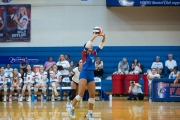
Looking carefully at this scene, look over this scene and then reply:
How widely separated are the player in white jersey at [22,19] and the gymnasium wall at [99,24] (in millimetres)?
477

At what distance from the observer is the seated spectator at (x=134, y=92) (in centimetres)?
2219

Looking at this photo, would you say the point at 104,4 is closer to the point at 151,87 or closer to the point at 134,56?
the point at 134,56

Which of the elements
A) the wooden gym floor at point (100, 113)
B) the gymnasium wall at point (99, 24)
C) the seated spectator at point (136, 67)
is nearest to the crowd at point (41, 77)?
the seated spectator at point (136, 67)

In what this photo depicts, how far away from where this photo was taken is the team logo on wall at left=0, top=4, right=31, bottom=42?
1069 inches

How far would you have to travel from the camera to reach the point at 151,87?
21.2 metres

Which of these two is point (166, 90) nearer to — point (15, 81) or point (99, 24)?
point (99, 24)

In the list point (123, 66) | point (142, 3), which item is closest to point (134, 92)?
point (123, 66)

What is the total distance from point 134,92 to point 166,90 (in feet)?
7.39

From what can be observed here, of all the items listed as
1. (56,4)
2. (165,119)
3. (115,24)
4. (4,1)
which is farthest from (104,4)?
(165,119)

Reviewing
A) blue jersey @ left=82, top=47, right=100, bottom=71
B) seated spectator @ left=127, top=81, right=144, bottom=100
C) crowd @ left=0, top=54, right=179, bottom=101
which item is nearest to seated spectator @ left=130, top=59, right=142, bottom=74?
crowd @ left=0, top=54, right=179, bottom=101

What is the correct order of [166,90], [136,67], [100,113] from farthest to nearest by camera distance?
[136,67]
[166,90]
[100,113]

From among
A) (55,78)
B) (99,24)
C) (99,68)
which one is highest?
(99,24)

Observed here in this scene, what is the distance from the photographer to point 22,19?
89.1 ft

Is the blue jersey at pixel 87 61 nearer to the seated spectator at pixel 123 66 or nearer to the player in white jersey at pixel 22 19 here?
the seated spectator at pixel 123 66
